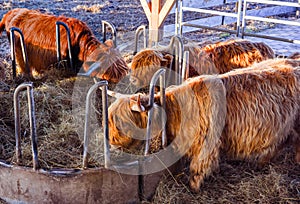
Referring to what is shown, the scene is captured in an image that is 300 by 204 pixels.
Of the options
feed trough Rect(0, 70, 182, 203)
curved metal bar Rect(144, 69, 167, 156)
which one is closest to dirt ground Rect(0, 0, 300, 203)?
feed trough Rect(0, 70, 182, 203)

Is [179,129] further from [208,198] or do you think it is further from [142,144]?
[208,198]

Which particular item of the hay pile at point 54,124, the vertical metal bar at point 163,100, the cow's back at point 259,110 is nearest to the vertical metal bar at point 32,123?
the hay pile at point 54,124

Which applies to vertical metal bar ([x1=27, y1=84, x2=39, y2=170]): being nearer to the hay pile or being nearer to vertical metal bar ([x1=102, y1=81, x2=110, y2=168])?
the hay pile

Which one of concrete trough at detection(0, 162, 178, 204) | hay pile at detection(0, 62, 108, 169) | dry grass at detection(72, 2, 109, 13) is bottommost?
concrete trough at detection(0, 162, 178, 204)

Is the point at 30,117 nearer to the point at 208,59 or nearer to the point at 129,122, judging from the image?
the point at 129,122

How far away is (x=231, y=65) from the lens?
487cm

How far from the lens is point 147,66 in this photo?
455 cm

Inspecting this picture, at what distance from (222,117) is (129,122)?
0.77 meters

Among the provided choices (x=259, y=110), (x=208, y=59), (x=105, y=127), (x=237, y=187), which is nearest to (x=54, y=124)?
(x=105, y=127)

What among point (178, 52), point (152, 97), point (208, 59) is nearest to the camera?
point (152, 97)

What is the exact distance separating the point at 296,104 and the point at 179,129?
1133 millimetres

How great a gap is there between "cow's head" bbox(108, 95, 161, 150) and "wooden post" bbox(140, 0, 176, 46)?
11.7 feet

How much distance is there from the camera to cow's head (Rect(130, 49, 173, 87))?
4516mm

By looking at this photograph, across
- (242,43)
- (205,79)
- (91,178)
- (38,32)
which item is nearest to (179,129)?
(205,79)
